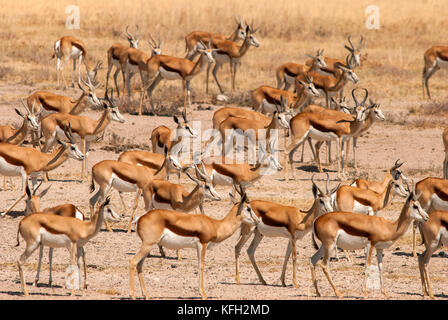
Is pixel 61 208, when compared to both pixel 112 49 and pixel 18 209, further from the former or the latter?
pixel 112 49

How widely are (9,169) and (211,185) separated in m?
3.68

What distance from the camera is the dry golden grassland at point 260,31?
2552 cm

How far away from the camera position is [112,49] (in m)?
22.9

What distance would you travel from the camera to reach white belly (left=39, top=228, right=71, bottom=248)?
9.26 metres

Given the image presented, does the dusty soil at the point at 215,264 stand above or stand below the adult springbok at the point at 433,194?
below

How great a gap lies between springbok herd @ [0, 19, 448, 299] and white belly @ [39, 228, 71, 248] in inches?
0.4

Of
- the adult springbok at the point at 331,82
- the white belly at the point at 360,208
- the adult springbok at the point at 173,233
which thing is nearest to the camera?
the adult springbok at the point at 173,233

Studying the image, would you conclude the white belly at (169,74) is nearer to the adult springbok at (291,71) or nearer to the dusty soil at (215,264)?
the adult springbok at (291,71)

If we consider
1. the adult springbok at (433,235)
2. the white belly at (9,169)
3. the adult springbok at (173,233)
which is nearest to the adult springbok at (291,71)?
the white belly at (9,169)

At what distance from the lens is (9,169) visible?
13.3m

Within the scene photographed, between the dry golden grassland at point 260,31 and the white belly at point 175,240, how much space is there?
1359 centimetres

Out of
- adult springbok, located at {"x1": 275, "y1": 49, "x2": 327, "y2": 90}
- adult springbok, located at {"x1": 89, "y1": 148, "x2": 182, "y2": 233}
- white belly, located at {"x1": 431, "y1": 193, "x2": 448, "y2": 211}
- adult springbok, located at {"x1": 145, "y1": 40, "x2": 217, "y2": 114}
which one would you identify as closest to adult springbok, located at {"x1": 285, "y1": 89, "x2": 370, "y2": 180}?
adult springbok, located at {"x1": 89, "y1": 148, "x2": 182, "y2": 233}

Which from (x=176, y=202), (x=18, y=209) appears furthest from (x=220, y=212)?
(x=18, y=209)

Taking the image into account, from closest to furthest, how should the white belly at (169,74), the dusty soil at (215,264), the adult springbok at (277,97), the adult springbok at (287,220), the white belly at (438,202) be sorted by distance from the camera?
the dusty soil at (215,264), the adult springbok at (287,220), the white belly at (438,202), the adult springbok at (277,97), the white belly at (169,74)
